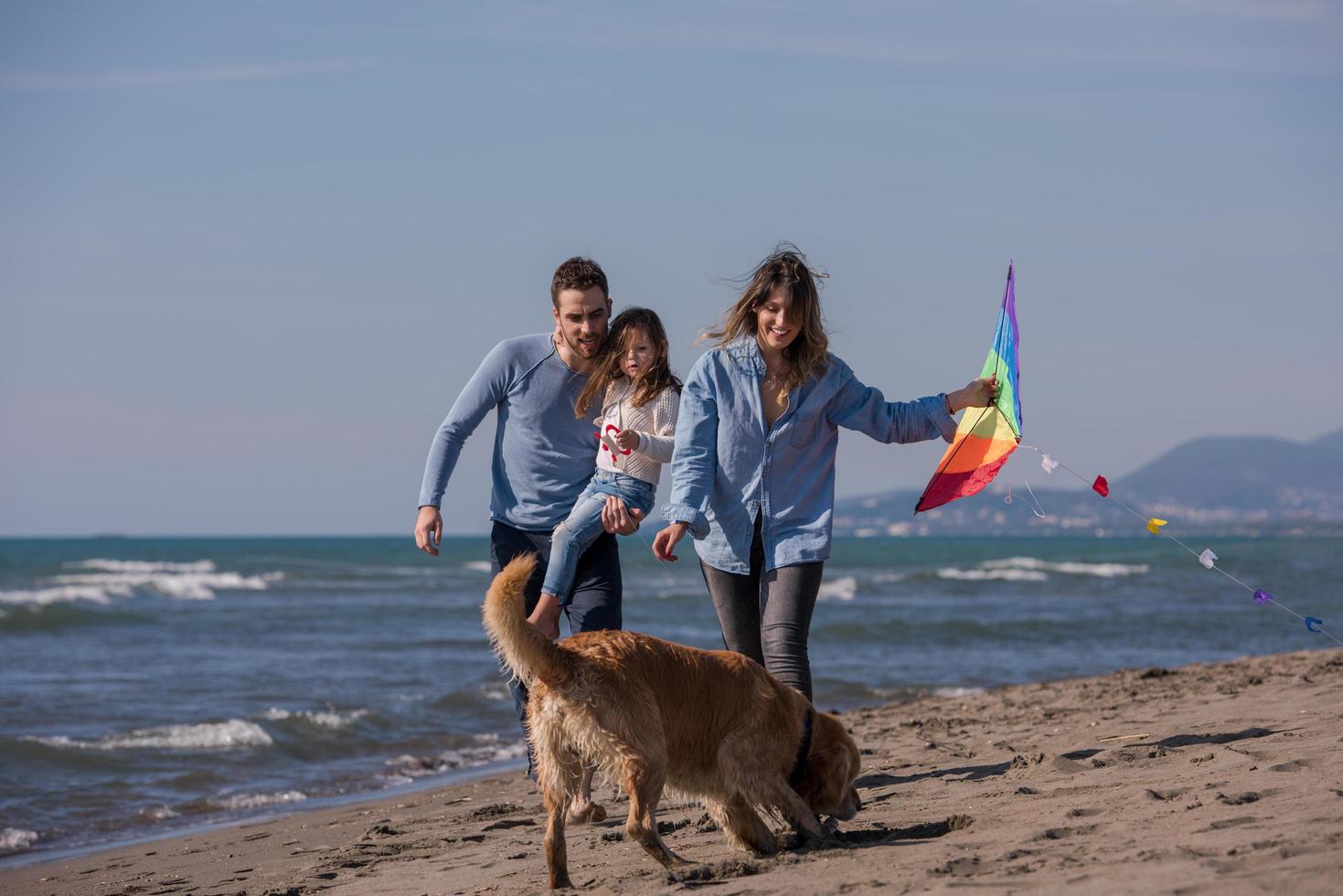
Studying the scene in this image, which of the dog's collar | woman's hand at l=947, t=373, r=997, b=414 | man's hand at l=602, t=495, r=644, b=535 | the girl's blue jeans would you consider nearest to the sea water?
the girl's blue jeans

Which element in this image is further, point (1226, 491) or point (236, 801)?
point (1226, 491)

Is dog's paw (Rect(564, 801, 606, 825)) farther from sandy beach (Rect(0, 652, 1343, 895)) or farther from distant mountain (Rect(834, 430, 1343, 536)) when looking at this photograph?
distant mountain (Rect(834, 430, 1343, 536))

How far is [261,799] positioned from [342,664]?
6980 mm

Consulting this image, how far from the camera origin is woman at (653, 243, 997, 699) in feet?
15.0

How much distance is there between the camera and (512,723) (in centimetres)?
1037

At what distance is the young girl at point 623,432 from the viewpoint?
16.0 feet

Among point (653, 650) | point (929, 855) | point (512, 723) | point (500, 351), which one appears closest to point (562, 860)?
point (653, 650)

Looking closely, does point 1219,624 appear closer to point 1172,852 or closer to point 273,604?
point 1172,852

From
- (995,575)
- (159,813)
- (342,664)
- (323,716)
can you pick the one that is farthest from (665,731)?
(995,575)

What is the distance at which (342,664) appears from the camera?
14.4 metres

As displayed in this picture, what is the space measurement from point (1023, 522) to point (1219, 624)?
10600 cm

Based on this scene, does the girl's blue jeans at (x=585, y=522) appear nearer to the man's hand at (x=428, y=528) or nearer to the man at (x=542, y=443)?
the man at (x=542, y=443)

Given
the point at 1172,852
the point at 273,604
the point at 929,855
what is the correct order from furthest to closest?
the point at 273,604
the point at 929,855
the point at 1172,852

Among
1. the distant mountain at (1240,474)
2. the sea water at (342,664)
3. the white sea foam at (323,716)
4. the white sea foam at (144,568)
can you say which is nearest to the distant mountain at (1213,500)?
the distant mountain at (1240,474)
